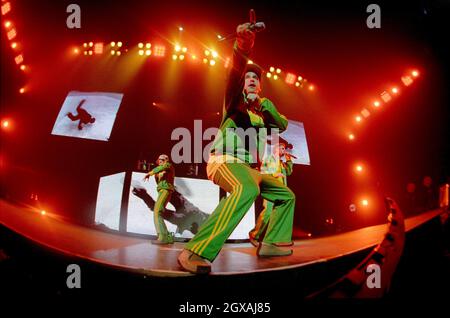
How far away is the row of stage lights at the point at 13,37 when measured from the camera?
6.22 metres

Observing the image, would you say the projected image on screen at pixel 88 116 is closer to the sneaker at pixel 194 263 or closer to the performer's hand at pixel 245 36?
the performer's hand at pixel 245 36

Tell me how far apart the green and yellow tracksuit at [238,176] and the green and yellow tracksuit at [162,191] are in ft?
8.96

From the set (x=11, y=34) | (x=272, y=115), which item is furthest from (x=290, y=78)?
(x=11, y=34)

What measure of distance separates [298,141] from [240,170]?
6450 millimetres

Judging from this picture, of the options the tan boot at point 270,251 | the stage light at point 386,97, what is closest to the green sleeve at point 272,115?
the tan boot at point 270,251

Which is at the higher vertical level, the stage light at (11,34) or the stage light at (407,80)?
the stage light at (11,34)

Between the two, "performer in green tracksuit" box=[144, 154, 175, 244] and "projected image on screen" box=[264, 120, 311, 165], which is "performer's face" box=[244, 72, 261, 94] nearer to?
"performer in green tracksuit" box=[144, 154, 175, 244]

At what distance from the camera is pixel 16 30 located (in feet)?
22.6

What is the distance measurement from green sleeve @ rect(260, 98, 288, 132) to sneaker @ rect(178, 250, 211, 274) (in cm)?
133

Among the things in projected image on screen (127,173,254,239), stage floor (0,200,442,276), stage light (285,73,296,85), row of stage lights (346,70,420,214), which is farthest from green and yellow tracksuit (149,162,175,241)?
row of stage lights (346,70,420,214)

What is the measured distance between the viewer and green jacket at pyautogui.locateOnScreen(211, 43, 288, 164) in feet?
6.95

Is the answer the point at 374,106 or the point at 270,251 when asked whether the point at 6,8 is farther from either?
the point at 374,106

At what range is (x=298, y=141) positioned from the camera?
26.7 feet
